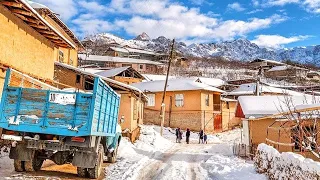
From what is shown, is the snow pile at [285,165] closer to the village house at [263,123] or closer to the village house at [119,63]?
the village house at [263,123]

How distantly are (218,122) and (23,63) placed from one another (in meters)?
31.6

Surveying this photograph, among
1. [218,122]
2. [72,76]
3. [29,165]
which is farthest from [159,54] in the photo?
[29,165]

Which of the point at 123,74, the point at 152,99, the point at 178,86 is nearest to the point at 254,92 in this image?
the point at 178,86

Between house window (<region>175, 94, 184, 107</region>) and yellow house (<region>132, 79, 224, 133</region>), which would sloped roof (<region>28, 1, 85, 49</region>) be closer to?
yellow house (<region>132, 79, 224, 133</region>)

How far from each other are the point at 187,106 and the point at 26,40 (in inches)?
1070

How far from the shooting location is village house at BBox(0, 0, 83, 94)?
1325 centimetres

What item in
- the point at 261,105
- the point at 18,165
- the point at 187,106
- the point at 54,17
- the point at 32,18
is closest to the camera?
the point at 18,165

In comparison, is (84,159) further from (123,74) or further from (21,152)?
(123,74)

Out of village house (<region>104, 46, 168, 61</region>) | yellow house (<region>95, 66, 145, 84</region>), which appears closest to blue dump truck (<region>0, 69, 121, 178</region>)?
yellow house (<region>95, 66, 145, 84</region>)

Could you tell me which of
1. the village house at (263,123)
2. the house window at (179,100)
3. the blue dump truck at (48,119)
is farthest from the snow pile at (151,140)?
the blue dump truck at (48,119)

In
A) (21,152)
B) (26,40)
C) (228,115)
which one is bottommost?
(21,152)

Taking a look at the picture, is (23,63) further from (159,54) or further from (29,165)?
(159,54)

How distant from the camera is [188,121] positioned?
131 ft

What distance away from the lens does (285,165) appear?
9.33 metres
